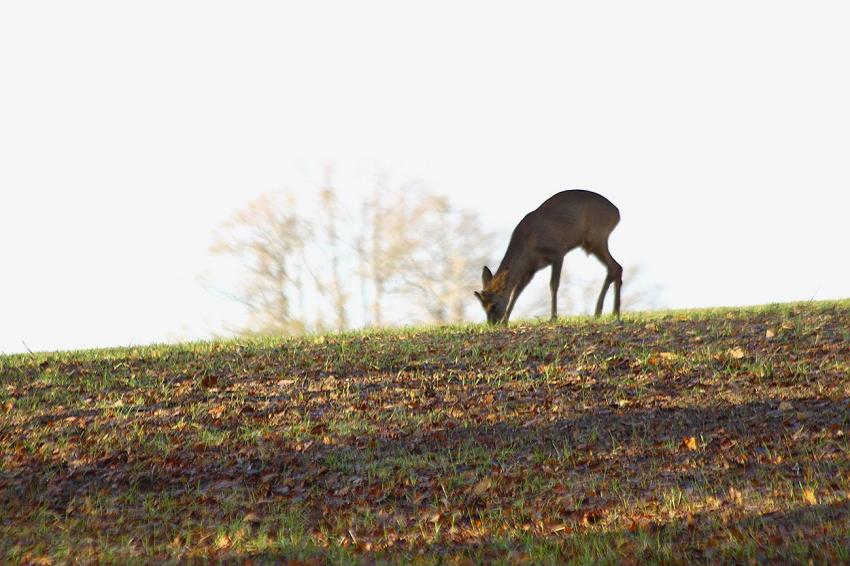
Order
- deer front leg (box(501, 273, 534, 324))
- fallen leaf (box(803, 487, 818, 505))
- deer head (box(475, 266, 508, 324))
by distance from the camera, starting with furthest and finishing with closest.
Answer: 1. deer front leg (box(501, 273, 534, 324))
2. deer head (box(475, 266, 508, 324))
3. fallen leaf (box(803, 487, 818, 505))

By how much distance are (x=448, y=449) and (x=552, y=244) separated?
8.92m

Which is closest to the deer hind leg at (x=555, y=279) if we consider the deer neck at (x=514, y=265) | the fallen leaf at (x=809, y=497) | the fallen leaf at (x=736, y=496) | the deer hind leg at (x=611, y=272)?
the deer neck at (x=514, y=265)

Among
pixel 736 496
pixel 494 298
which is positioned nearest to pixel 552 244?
pixel 494 298

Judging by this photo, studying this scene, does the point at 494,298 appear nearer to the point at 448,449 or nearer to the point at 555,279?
the point at 555,279

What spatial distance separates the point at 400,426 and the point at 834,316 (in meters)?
7.50

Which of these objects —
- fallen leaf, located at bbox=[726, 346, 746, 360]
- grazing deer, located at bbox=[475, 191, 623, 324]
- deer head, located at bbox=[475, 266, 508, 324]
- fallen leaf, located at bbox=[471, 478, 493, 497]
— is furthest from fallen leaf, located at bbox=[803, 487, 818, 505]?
grazing deer, located at bbox=[475, 191, 623, 324]

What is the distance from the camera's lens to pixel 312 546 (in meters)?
8.43

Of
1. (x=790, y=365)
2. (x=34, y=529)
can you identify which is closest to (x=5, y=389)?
(x=34, y=529)

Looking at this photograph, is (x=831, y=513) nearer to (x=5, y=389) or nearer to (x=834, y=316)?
(x=834, y=316)

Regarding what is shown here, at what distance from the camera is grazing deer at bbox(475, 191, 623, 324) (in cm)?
1898

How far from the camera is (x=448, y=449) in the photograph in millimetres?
10789

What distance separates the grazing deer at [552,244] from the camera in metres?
19.0

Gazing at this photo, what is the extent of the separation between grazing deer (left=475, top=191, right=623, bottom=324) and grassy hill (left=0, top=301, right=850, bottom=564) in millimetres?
3550

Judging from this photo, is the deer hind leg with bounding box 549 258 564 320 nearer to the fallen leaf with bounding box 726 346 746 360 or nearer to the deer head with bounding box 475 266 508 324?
the deer head with bounding box 475 266 508 324
